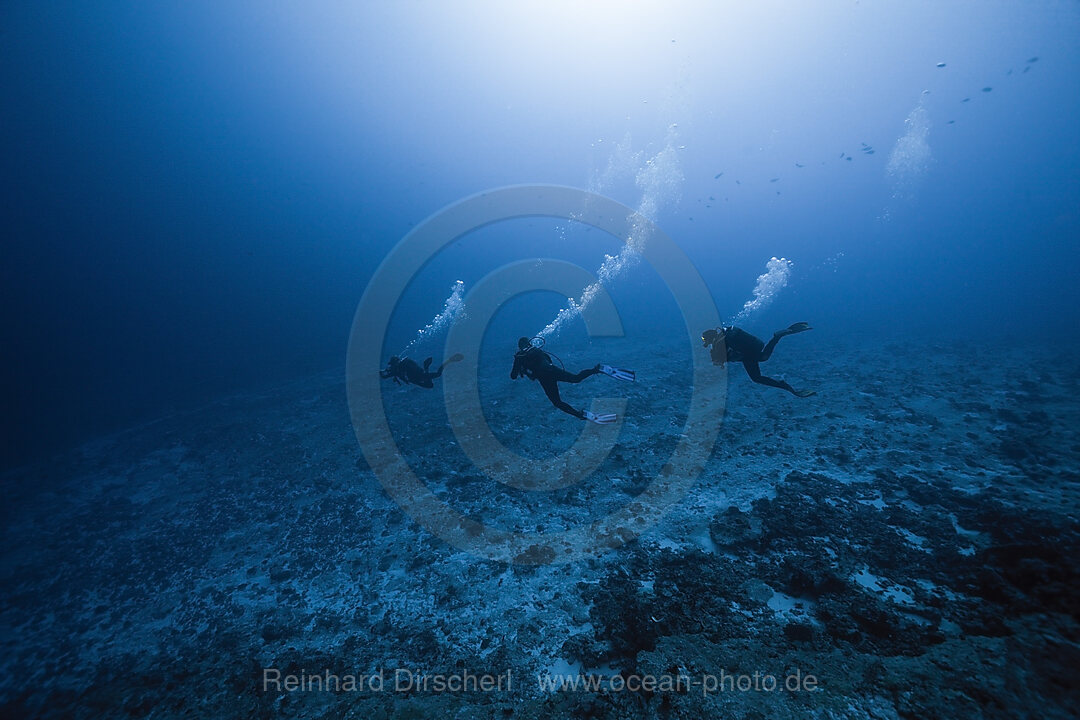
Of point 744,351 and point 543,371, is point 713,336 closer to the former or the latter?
point 744,351

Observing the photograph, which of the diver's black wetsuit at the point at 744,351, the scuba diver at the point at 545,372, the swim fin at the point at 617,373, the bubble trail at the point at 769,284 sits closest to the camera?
the scuba diver at the point at 545,372

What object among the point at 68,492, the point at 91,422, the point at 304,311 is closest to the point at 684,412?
the point at 68,492

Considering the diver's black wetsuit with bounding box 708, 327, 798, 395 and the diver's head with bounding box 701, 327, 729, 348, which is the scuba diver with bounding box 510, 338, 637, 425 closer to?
the diver's head with bounding box 701, 327, 729, 348

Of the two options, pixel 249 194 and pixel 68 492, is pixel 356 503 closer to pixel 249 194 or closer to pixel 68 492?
pixel 68 492

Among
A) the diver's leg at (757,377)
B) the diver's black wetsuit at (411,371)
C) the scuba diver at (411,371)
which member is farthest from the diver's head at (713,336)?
the diver's black wetsuit at (411,371)

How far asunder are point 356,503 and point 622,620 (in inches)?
Answer: 194

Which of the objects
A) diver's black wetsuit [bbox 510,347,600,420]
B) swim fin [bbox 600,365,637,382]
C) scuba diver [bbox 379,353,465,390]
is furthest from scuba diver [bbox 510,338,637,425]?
scuba diver [bbox 379,353,465,390]

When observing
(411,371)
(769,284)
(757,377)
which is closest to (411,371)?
(411,371)

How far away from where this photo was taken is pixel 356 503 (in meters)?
6.32

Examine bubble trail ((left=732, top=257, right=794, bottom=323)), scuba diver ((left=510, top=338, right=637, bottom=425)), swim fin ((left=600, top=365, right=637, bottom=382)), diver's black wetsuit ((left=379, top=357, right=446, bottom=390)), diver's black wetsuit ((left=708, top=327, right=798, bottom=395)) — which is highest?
bubble trail ((left=732, top=257, right=794, bottom=323))

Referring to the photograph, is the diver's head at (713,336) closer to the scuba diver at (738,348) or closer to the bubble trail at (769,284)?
the scuba diver at (738,348)

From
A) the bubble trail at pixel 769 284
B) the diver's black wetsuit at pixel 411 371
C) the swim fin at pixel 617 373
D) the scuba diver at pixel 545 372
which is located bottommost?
the diver's black wetsuit at pixel 411 371

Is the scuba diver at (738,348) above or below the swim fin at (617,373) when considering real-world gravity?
above

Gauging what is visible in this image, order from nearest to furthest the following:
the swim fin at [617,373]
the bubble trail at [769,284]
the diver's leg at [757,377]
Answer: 1. the swim fin at [617,373]
2. the diver's leg at [757,377]
3. the bubble trail at [769,284]
